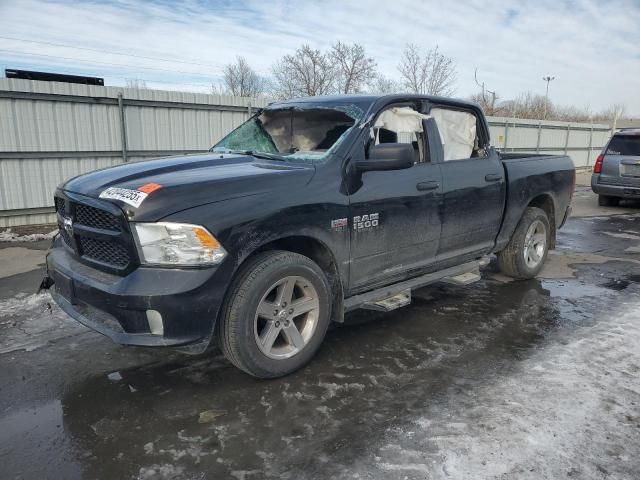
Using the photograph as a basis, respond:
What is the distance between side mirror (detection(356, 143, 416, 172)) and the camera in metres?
3.44

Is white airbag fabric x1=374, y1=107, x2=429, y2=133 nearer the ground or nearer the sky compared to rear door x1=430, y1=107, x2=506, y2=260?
nearer the sky

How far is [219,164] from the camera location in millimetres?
3475

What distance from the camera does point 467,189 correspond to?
14.7ft

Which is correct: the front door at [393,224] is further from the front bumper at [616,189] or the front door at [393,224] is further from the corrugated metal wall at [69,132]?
the front bumper at [616,189]

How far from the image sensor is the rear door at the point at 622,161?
11.2m

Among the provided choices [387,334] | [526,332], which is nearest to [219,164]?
[387,334]

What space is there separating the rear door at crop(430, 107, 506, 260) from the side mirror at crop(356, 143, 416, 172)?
913mm

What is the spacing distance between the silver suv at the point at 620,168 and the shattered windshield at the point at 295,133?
32.8 feet

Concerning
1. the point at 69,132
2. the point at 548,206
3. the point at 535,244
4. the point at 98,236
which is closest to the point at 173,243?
the point at 98,236

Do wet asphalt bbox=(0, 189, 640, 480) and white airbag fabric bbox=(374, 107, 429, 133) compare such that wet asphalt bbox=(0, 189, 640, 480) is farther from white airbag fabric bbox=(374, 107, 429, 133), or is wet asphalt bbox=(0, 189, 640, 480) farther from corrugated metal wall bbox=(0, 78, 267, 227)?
corrugated metal wall bbox=(0, 78, 267, 227)

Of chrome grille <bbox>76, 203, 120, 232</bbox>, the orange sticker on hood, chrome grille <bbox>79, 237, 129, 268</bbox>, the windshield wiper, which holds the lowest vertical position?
chrome grille <bbox>79, 237, 129, 268</bbox>

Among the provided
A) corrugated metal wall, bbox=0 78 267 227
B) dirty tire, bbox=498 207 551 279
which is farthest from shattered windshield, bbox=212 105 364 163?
corrugated metal wall, bbox=0 78 267 227

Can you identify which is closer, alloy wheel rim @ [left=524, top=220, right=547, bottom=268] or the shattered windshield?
the shattered windshield

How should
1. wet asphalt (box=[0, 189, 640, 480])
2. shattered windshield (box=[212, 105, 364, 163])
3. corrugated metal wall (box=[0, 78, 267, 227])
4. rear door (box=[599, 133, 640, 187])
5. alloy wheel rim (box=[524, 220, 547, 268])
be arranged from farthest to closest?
1. rear door (box=[599, 133, 640, 187])
2. corrugated metal wall (box=[0, 78, 267, 227])
3. alloy wheel rim (box=[524, 220, 547, 268])
4. shattered windshield (box=[212, 105, 364, 163])
5. wet asphalt (box=[0, 189, 640, 480])
